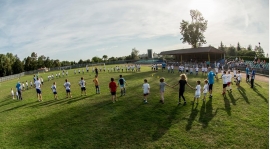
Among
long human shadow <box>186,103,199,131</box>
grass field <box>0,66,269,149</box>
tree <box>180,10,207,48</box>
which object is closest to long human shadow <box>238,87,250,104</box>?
grass field <box>0,66,269,149</box>

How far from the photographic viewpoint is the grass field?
319 inches

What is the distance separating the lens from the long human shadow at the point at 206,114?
9605 mm

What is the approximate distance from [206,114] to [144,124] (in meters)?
3.72

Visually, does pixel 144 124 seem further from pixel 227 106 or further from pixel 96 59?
pixel 96 59

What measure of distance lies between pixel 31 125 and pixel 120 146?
6309 mm

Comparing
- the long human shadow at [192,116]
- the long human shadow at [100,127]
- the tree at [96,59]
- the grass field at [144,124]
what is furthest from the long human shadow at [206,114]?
the tree at [96,59]

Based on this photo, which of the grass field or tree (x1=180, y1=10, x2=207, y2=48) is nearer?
the grass field

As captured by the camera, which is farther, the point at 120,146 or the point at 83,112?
the point at 83,112

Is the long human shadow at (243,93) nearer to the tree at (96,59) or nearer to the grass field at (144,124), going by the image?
the grass field at (144,124)

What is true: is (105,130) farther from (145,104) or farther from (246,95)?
(246,95)

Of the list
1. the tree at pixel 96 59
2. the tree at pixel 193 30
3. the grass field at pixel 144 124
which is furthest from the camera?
the tree at pixel 96 59

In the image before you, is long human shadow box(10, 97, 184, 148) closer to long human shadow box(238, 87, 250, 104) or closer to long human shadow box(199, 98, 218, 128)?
long human shadow box(199, 98, 218, 128)

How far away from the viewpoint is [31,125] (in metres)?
10.9

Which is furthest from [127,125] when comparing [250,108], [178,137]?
[250,108]
